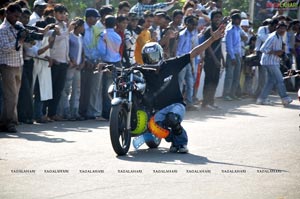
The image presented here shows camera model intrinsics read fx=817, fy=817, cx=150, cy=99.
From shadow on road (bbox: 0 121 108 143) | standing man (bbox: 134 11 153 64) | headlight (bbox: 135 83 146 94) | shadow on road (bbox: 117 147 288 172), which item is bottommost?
shadow on road (bbox: 0 121 108 143)

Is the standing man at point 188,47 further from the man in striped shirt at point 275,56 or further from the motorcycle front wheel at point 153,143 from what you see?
the motorcycle front wheel at point 153,143

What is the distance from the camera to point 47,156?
35.4 ft

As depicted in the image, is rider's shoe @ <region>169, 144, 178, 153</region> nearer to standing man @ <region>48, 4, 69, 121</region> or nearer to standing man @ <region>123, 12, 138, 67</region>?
standing man @ <region>48, 4, 69, 121</region>

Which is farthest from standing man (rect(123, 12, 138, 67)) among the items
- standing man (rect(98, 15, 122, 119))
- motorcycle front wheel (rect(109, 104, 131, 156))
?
motorcycle front wheel (rect(109, 104, 131, 156))

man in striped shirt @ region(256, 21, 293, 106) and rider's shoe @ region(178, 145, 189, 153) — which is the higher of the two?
man in striped shirt @ region(256, 21, 293, 106)

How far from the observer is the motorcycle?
10.9m

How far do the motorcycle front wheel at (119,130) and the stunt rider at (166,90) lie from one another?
0.42 m

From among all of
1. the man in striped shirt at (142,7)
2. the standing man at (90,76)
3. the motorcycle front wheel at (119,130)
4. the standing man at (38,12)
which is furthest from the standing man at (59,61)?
the motorcycle front wheel at (119,130)

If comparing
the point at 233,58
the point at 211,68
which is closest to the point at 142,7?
the point at 211,68

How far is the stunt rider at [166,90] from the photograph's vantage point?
11.3 m

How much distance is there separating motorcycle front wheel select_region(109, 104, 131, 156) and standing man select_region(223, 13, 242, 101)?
365 inches

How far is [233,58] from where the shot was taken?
65.7ft

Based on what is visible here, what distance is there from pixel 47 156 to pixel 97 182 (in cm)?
210

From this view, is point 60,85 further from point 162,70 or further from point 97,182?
point 97,182
